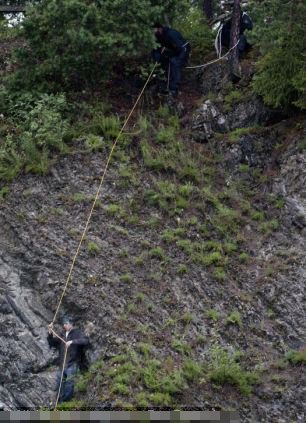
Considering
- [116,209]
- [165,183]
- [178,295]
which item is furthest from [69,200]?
[178,295]

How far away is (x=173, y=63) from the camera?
15.9 m

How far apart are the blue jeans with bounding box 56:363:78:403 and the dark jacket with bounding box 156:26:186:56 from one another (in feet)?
22.7

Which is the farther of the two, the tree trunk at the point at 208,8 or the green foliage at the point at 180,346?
the tree trunk at the point at 208,8

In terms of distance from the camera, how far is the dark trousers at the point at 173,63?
15.9 metres

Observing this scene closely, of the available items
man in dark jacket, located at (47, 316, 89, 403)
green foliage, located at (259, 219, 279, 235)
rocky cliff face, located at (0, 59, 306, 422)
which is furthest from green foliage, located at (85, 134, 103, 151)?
man in dark jacket, located at (47, 316, 89, 403)

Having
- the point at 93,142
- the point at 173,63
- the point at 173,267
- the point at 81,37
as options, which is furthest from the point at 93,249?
the point at 173,63

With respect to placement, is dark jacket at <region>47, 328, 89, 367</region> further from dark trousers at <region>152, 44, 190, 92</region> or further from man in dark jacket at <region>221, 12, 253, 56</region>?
man in dark jacket at <region>221, 12, 253, 56</region>

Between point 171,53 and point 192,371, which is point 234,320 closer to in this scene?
point 192,371

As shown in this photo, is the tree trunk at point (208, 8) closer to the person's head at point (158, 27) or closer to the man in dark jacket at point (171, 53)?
the man in dark jacket at point (171, 53)

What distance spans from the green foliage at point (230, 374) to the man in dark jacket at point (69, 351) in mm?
1811


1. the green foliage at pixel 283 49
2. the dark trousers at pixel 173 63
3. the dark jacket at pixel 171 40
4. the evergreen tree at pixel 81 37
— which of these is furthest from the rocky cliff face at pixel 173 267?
the evergreen tree at pixel 81 37

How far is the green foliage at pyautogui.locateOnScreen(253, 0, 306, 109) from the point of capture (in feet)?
47.2

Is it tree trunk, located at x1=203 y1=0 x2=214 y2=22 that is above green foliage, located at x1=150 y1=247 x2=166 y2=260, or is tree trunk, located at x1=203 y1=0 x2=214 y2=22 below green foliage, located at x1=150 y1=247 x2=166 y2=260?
above

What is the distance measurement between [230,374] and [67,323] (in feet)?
7.84
